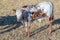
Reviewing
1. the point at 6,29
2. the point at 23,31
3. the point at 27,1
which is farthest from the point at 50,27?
the point at 27,1

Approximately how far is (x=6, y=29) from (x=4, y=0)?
3.55 metres

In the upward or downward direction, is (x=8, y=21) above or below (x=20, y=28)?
above

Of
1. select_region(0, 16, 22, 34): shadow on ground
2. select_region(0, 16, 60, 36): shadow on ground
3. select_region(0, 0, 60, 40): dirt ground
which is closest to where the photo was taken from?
select_region(0, 0, 60, 40): dirt ground

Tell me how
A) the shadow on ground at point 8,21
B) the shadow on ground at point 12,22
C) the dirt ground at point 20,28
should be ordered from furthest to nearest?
the shadow on ground at point 8,21
the shadow on ground at point 12,22
the dirt ground at point 20,28

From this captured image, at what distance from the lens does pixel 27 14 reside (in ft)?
29.1

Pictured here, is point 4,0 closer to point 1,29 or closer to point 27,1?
point 27,1

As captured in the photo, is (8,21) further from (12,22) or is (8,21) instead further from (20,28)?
(20,28)

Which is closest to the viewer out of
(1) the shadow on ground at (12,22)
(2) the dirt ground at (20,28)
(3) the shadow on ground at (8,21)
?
(2) the dirt ground at (20,28)

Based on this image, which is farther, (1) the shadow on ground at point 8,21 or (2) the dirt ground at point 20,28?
(1) the shadow on ground at point 8,21

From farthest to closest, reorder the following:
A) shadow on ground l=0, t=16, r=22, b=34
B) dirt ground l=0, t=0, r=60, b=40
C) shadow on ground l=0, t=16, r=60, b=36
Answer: shadow on ground l=0, t=16, r=22, b=34 → shadow on ground l=0, t=16, r=60, b=36 → dirt ground l=0, t=0, r=60, b=40

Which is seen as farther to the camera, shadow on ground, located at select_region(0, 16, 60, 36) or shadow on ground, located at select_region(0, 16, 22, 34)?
shadow on ground, located at select_region(0, 16, 22, 34)

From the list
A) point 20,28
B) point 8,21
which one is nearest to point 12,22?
point 8,21

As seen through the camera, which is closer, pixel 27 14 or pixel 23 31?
pixel 27 14

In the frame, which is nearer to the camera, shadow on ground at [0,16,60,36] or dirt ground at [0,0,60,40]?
dirt ground at [0,0,60,40]
